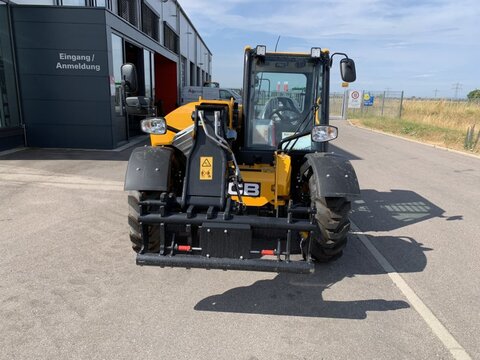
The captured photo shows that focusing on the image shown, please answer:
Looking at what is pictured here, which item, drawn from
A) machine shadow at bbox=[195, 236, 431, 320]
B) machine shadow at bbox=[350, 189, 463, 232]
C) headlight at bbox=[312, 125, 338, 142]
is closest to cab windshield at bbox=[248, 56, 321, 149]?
headlight at bbox=[312, 125, 338, 142]

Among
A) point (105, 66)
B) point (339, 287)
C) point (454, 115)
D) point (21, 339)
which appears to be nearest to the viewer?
point (21, 339)

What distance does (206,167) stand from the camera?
3.47m

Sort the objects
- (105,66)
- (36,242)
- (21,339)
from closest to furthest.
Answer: (21,339), (36,242), (105,66)

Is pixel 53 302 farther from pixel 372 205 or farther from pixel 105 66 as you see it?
pixel 105 66

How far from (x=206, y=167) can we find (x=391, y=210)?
14.2ft

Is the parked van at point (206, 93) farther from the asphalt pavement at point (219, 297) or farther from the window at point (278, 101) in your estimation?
the window at point (278, 101)

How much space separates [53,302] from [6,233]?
2.09 metres

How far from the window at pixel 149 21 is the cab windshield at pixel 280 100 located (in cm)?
1533

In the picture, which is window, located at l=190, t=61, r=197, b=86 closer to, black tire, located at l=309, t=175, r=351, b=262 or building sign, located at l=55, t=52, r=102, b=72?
building sign, located at l=55, t=52, r=102, b=72

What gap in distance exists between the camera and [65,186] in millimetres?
7238

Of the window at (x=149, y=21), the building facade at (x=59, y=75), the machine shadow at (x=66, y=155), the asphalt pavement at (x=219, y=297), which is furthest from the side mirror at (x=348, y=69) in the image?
the window at (x=149, y=21)

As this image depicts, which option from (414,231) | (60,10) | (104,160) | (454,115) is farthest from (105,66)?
(454,115)

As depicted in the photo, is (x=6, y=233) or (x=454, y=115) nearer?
(x=6, y=233)

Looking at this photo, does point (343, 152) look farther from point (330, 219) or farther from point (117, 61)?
point (330, 219)
